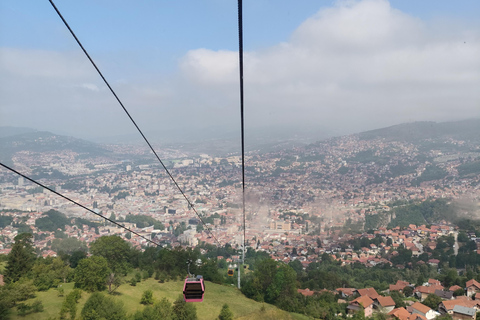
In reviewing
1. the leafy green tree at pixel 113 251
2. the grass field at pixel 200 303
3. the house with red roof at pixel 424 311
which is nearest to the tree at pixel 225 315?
the grass field at pixel 200 303

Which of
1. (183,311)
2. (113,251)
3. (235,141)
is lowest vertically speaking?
(183,311)

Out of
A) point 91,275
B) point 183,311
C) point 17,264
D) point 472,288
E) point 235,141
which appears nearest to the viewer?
point 183,311

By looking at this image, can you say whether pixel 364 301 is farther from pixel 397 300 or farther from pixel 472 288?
pixel 472 288

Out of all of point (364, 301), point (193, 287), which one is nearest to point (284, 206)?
point (364, 301)

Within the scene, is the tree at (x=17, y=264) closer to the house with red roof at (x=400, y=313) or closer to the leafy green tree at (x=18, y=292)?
the leafy green tree at (x=18, y=292)

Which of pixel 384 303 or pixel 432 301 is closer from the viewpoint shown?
pixel 384 303

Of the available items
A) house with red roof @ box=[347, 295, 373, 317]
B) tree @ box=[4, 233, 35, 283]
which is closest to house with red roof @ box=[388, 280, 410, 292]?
house with red roof @ box=[347, 295, 373, 317]

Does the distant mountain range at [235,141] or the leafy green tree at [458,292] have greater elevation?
the distant mountain range at [235,141]
